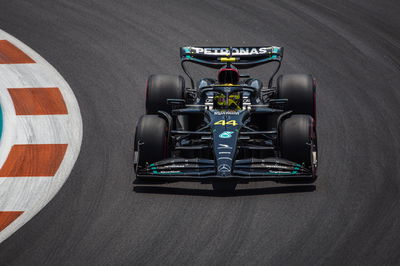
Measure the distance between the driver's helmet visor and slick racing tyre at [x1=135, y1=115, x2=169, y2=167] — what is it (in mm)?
1401

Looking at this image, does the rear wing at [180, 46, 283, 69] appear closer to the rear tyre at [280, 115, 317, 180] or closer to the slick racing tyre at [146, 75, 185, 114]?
the slick racing tyre at [146, 75, 185, 114]

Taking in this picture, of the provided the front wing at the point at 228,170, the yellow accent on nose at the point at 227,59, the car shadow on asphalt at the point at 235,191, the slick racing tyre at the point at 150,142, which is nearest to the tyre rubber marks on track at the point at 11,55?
the yellow accent on nose at the point at 227,59

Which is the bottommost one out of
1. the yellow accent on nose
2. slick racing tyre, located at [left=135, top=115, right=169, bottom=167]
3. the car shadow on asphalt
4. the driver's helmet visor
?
the car shadow on asphalt

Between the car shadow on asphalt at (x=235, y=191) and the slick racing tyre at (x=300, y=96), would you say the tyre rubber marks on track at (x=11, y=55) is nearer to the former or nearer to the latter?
the slick racing tyre at (x=300, y=96)

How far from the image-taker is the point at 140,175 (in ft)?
40.0

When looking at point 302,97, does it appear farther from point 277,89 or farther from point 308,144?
point 308,144

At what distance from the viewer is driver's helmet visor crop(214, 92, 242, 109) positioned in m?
13.6

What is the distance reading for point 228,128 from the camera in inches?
496

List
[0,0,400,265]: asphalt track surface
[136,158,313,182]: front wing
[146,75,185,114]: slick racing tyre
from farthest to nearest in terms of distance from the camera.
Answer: [146,75,185,114]: slick racing tyre
[136,158,313,182]: front wing
[0,0,400,265]: asphalt track surface

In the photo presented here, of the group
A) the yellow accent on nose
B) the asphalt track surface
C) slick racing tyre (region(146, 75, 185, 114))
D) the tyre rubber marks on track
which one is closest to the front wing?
the asphalt track surface

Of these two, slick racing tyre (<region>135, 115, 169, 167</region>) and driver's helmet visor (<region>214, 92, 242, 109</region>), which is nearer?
slick racing tyre (<region>135, 115, 169, 167</region>)

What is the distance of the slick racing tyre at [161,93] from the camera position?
14.2 m

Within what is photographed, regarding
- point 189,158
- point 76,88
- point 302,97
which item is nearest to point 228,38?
point 76,88

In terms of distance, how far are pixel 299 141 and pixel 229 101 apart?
173cm
